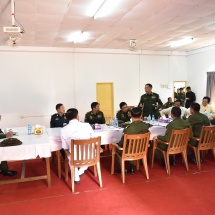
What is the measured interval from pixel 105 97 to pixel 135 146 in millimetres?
5153

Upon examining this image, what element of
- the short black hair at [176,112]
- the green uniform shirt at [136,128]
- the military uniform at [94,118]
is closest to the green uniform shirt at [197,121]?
the short black hair at [176,112]

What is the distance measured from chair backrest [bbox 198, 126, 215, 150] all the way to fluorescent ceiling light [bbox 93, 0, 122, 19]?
105 inches

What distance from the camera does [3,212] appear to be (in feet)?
8.73

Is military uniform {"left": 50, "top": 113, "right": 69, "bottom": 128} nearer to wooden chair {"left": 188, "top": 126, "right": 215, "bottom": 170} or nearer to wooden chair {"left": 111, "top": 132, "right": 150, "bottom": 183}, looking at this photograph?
wooden chair {"left": 111, "top": 132, "right": 150, "bottom": 183}

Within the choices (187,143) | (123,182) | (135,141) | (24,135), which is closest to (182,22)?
(187,143)

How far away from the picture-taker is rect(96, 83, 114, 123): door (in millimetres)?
8328

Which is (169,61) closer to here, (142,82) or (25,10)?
(142,82)

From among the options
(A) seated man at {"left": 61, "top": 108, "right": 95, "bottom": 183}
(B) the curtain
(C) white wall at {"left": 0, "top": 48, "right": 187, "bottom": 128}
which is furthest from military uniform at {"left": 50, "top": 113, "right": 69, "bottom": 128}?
(B) the curtain

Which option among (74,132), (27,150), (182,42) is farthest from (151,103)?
(27,150)

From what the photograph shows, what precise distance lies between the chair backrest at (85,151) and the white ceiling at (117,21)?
234 centimetres

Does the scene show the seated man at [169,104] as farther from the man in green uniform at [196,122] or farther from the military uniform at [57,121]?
the military uniform at [57,121]

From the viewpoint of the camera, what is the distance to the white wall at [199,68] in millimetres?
7957

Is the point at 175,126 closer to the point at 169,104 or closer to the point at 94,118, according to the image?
the point at 94,118

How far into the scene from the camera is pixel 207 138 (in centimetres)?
394
